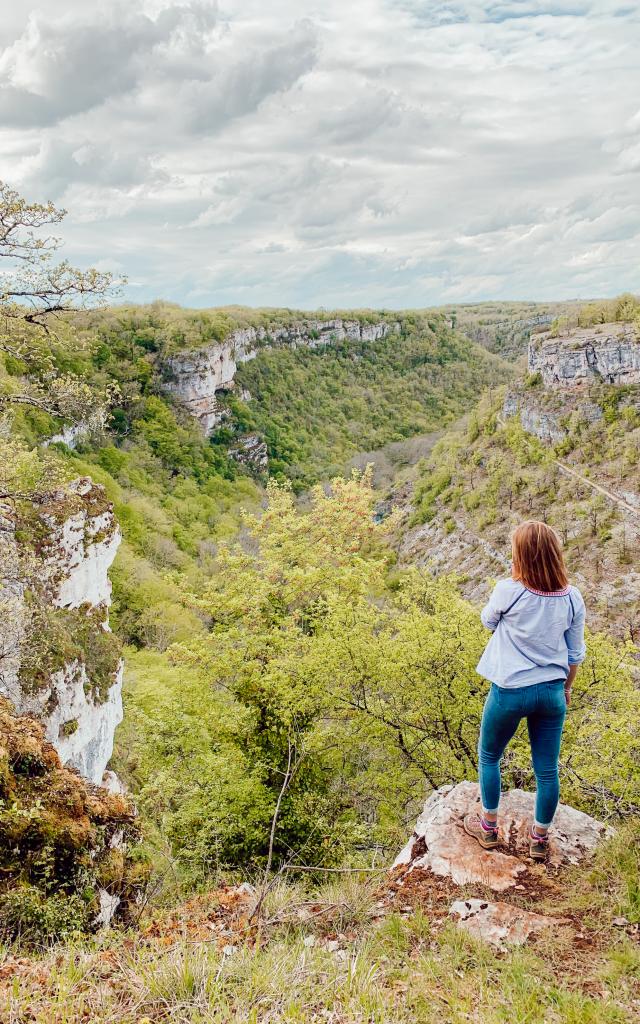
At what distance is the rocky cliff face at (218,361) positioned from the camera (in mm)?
65250

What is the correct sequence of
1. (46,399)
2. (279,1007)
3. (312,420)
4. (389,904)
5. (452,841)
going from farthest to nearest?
1. (312,420)
2. (46,399)
3. (452,841)
4. (389,904)
5. (279,1007)

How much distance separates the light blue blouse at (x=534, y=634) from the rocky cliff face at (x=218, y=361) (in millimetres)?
65453

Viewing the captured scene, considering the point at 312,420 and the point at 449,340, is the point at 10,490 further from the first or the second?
the point at 449,340

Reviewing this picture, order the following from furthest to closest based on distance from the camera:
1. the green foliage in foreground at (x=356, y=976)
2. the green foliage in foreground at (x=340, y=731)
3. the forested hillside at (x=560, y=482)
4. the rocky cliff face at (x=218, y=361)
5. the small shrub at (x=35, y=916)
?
the rocky cliff face at (x=218, y=361) < the forested hillside at (x=560, y=482) < the green foliage in foreground at (x=340, y=731) < the small shrub at (x=35, y=916) < the green foliage in foreground at (x=356, y=976)

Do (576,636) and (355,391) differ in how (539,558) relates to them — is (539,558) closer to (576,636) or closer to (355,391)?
(576,636)

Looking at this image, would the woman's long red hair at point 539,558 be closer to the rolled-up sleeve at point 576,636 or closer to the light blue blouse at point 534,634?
the light blue blouse at point 534,634

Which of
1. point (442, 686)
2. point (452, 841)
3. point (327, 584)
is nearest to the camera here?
point (452, 841)

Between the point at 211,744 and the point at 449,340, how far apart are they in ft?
377

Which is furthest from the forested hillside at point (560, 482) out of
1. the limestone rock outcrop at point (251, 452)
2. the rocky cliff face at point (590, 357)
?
the limestone rock outcrop at point (251, 452)

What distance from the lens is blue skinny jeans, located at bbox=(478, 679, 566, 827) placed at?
3.70 metres

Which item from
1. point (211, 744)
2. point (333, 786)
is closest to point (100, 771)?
point (211, 744)

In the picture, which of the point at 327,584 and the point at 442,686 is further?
the point at 327,584

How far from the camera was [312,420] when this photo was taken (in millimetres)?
83000

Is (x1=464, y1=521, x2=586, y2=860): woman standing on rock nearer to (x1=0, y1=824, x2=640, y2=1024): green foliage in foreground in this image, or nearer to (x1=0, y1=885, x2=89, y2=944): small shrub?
(x1=0, y1=824, x2=640, y2=1024): green foliage in foreground
